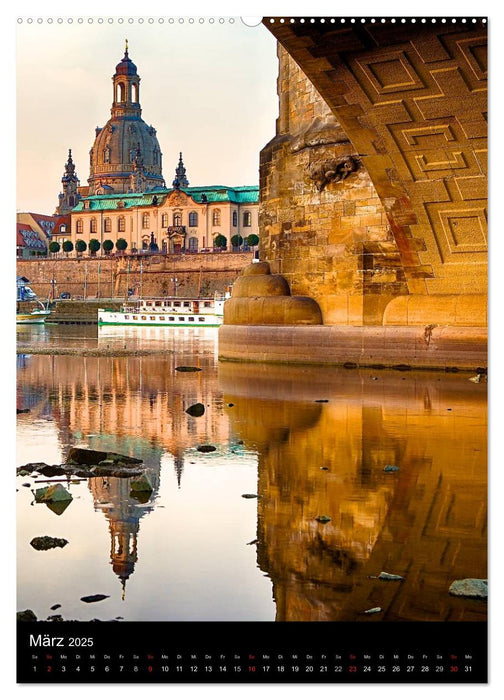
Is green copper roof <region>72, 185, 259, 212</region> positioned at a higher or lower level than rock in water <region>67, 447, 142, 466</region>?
higher

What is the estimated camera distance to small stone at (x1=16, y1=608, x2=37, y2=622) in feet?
8.86

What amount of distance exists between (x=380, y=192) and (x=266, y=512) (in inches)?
343

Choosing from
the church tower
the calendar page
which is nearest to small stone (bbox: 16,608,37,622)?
the calendar page

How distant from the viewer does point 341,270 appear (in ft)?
45.9

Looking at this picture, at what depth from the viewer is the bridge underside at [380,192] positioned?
31.6ft

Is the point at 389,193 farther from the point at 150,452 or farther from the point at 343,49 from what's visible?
the point at 150,452

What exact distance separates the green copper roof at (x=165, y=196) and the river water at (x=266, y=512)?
292 ft

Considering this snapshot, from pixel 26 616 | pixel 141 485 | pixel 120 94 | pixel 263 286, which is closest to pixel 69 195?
pixel 120 94

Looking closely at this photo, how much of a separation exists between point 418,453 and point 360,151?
670 cm

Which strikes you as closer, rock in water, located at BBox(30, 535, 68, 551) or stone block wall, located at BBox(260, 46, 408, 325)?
rock in water, located at BBox(30, 535, 68, 551)

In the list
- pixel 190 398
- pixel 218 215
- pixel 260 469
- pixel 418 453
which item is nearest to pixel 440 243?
pixel 190 398

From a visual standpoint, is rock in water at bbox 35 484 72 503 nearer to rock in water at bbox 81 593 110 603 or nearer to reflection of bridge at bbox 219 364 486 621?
reflection of bridge at bbox 219 364 486 621

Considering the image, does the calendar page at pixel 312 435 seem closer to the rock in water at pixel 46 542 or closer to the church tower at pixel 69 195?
the rock in water at pixel 46 542

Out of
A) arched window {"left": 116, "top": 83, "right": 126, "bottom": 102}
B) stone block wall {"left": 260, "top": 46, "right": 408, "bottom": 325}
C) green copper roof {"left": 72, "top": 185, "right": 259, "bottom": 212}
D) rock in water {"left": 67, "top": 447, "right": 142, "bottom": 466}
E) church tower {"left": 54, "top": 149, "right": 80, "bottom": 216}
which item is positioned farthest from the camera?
church tower {"left": 54, "top": 149, "right": 80, "bottom": 216}
